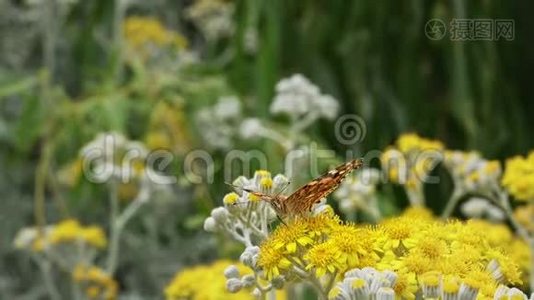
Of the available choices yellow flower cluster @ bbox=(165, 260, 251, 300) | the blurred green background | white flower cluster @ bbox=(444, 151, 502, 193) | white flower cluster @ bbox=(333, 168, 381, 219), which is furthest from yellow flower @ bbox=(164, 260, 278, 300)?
the blurred green background

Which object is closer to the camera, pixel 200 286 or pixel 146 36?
pixel 200 286

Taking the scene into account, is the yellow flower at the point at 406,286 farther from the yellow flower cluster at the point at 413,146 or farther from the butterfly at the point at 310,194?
the yellow flower cluster at the point at 413,146

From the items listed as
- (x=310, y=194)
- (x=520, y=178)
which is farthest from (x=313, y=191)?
(x=520, y=178)

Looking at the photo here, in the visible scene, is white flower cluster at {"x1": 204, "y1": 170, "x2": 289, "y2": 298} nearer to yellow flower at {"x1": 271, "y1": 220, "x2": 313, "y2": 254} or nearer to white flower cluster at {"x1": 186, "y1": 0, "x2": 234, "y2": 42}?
yellow flower at {"x1": 271, "y1": 220, "x2": 313, "y2": 254}

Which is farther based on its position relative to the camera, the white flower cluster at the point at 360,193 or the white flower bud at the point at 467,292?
the white flower cluster at the point at 360,193

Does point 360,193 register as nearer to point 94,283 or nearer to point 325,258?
point 94,283

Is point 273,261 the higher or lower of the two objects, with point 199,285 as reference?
higher

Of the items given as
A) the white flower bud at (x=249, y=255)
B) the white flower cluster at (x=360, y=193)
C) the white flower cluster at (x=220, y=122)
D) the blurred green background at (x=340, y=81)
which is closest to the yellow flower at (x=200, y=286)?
the white flower cluster at (x=360, y=193)
